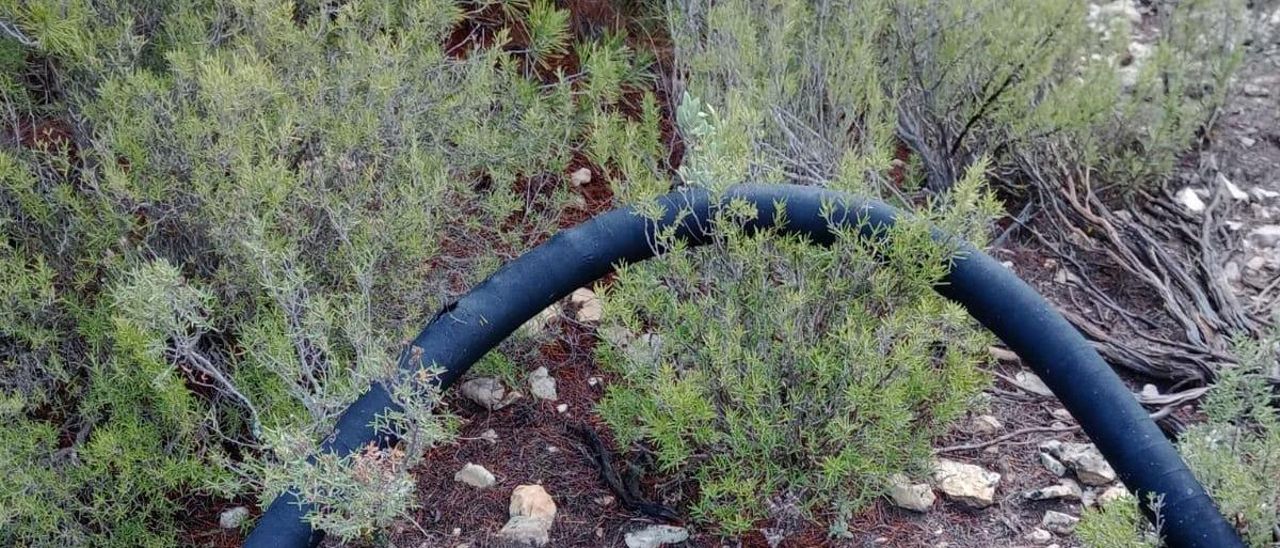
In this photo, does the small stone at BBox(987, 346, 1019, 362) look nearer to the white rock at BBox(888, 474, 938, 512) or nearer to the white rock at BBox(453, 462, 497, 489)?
the white rock at BBox(888, 474, 938, 512)

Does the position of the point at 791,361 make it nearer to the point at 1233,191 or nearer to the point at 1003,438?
the point at 1003,438

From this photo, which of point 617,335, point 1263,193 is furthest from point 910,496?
point 1263,193

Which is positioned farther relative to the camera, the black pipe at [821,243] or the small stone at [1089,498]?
the small stone at [1089,498]

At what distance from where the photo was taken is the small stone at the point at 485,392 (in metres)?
3.15

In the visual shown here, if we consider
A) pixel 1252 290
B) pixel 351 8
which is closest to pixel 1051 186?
pixel 1252 290

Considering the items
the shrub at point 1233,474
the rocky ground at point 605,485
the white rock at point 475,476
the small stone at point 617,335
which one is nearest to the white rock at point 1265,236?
the rocky ground at point 605,485

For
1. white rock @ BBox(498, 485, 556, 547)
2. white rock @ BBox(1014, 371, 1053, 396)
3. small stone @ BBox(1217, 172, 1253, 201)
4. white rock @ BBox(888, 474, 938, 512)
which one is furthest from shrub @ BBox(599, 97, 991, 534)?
small stone @ BBox(1217, 172, 1253, 201)

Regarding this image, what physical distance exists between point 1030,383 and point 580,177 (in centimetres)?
158

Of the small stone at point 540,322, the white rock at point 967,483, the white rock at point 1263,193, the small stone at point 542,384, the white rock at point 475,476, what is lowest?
the white rock at point 1263,193

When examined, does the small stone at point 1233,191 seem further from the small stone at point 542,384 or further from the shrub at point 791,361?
the small stone at point 542,384

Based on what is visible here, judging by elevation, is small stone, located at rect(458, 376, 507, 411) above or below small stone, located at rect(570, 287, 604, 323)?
below

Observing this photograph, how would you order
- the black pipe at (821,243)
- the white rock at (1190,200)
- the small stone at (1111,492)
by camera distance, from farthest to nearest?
the white rock at (1190,200), the small stone at (1111,492), the black pipe at (821,243)

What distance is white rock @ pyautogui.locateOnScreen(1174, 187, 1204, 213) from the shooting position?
4.26 meters

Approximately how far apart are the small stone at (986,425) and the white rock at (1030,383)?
0.20 m
